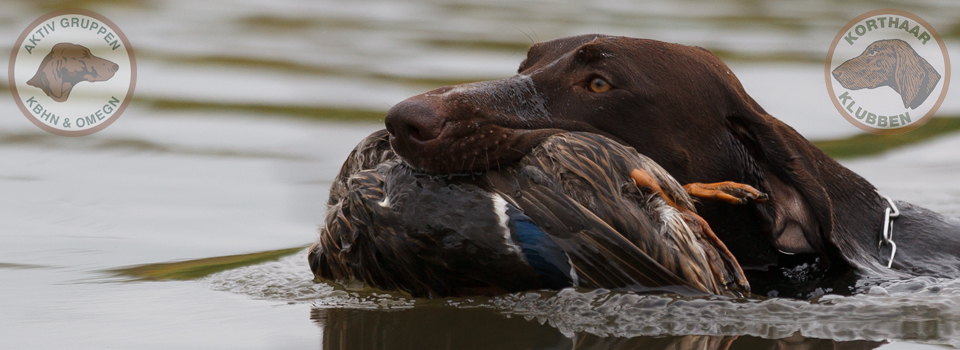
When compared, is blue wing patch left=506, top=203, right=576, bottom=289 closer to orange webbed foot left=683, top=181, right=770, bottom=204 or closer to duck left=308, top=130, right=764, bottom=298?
duck left=308, top=130, right=764, bottom=298

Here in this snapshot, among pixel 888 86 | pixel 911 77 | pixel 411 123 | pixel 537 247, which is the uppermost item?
pixel 911 77

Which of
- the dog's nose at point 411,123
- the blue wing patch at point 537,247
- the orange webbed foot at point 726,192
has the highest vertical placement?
the dog's nose at point 411,123

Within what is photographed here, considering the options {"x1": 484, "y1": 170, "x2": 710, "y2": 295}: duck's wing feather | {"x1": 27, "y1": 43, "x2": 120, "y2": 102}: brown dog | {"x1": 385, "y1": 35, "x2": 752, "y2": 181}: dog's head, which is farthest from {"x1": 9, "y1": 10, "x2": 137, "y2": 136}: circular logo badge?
{"x1": 484, "y1": 170, "x2": 710, "y2": 295}: duck's wing feather

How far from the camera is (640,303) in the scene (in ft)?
11.1

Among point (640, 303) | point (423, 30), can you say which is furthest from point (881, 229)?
point (423, 30)

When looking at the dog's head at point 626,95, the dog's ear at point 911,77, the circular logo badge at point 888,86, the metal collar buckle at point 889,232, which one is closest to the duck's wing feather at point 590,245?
the dog's head at point 626,95

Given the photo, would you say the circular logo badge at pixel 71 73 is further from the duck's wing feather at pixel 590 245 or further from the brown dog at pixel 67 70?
the duck's wing feather at pixel 590 245

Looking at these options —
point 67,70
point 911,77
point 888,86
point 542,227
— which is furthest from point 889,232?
point 67,70

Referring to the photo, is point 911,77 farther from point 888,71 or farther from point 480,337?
point 480,337

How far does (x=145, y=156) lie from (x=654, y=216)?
15.5ft

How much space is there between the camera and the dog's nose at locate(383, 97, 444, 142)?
3.52m

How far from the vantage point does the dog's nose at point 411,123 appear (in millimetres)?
3518

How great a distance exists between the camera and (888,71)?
22.9 ft

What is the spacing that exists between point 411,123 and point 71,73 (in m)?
5.90
